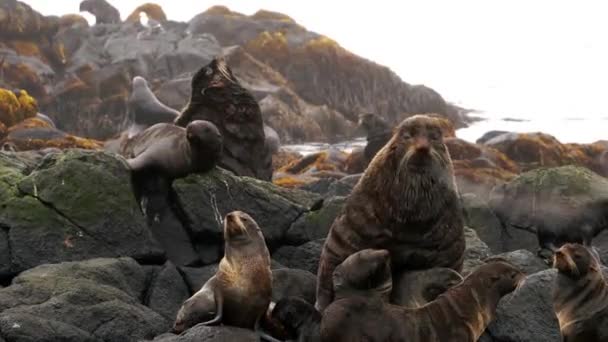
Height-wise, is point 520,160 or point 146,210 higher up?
point 146,210

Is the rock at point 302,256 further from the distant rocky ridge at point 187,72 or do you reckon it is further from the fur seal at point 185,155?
the distant rocky ridge at point 187,72

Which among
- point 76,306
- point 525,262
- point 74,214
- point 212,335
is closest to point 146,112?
point 74,214

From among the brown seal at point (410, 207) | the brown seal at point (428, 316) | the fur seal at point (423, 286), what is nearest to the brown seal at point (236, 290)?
the brown seal at point (410, 207)

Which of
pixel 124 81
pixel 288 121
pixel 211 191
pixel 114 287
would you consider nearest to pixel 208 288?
pixel 114 287

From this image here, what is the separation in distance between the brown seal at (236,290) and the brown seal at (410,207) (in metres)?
0.54

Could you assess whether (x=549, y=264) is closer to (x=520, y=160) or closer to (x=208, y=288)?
(x=208, y=288)

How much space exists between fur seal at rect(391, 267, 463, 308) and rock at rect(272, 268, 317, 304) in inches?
44.8

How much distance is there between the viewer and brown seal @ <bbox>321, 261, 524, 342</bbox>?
15.8 feet

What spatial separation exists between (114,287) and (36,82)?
27522mm

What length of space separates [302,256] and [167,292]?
1611 millimetres

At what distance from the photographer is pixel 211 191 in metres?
8.23

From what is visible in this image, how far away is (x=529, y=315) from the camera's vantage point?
6.02 m

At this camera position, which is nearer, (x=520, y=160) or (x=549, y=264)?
(x=549, y=264)

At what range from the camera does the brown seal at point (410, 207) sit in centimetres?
528
